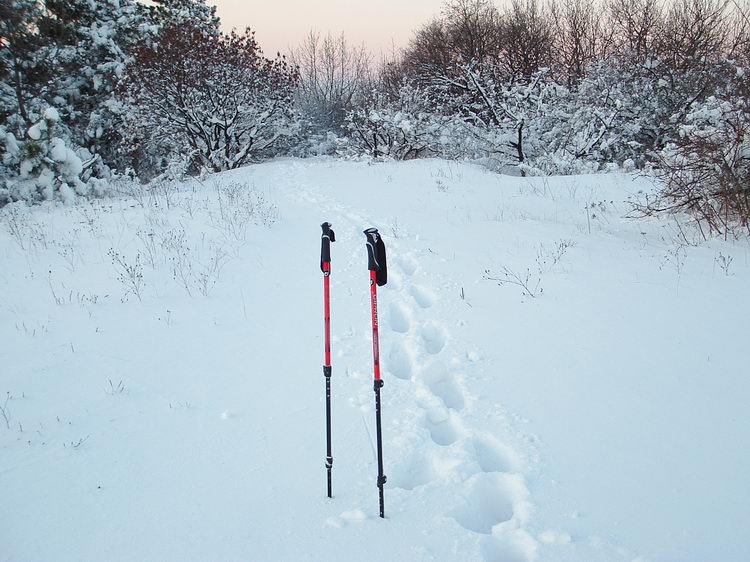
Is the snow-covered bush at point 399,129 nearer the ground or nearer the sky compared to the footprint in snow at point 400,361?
nearer the sky

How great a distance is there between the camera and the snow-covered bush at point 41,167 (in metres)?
11.6

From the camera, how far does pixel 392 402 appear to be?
11.8 feet

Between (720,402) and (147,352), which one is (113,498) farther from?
(720,402)

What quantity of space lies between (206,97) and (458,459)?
1857 centimetres

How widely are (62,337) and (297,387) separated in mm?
2467

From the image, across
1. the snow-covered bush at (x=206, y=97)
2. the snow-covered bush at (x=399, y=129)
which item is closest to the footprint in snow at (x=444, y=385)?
the snow-covered bush at (x=399, y=129)

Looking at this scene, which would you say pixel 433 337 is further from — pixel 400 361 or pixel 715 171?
pixel 715 171

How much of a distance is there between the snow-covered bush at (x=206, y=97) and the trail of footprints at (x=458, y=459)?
627 inches

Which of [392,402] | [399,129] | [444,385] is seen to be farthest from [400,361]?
[399,129]

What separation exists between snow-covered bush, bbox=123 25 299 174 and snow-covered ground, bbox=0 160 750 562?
12.5 m

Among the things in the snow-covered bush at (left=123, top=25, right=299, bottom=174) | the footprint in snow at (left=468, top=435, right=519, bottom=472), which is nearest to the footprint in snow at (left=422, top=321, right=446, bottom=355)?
the footprint in snow at (left=468, top=435, right=519, bottom=472)

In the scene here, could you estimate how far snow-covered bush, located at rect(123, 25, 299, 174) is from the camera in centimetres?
1733

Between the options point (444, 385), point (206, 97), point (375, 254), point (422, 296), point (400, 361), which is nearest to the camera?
point (375, 254)

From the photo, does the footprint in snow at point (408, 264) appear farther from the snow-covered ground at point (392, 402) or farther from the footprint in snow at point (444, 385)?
the footprint in snow at point (444, 385)
